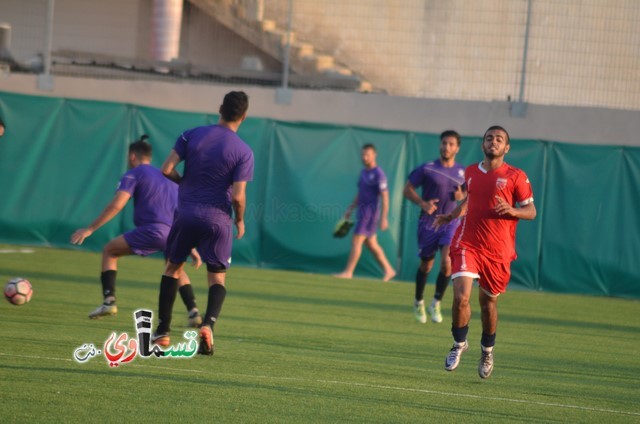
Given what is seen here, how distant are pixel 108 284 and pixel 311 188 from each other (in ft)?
28.7

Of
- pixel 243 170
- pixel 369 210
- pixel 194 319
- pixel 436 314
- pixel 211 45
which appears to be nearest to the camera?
pixel 243 170

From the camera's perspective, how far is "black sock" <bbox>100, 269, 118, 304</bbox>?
11.2 meters

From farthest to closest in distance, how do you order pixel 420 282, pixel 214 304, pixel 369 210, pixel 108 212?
pixel 369 210 < pixel 420 282 < pixel 108 212 < pixel 214 304

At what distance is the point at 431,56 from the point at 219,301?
12.8 metres

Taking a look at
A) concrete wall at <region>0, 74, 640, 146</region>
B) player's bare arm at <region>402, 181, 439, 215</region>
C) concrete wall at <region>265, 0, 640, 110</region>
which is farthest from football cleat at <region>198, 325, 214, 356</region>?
concrete wall at <region>265, 0, 640, 110</region>

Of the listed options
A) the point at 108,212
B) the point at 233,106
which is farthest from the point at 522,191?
the point at 108,212

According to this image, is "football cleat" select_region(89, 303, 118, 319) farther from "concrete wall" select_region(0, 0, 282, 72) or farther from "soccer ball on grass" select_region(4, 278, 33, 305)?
"concrete wall" select_region(0, 0, 282, 72)

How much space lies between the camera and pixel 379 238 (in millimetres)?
19328

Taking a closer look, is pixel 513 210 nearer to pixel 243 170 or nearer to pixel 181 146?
pixel 243 170

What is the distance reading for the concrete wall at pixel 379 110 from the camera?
1972 centimetres

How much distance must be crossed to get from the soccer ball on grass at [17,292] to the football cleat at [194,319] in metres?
1.59

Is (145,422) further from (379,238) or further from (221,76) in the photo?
(221,76)

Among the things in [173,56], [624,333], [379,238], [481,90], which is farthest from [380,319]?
[173,56]

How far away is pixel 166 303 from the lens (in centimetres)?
895
